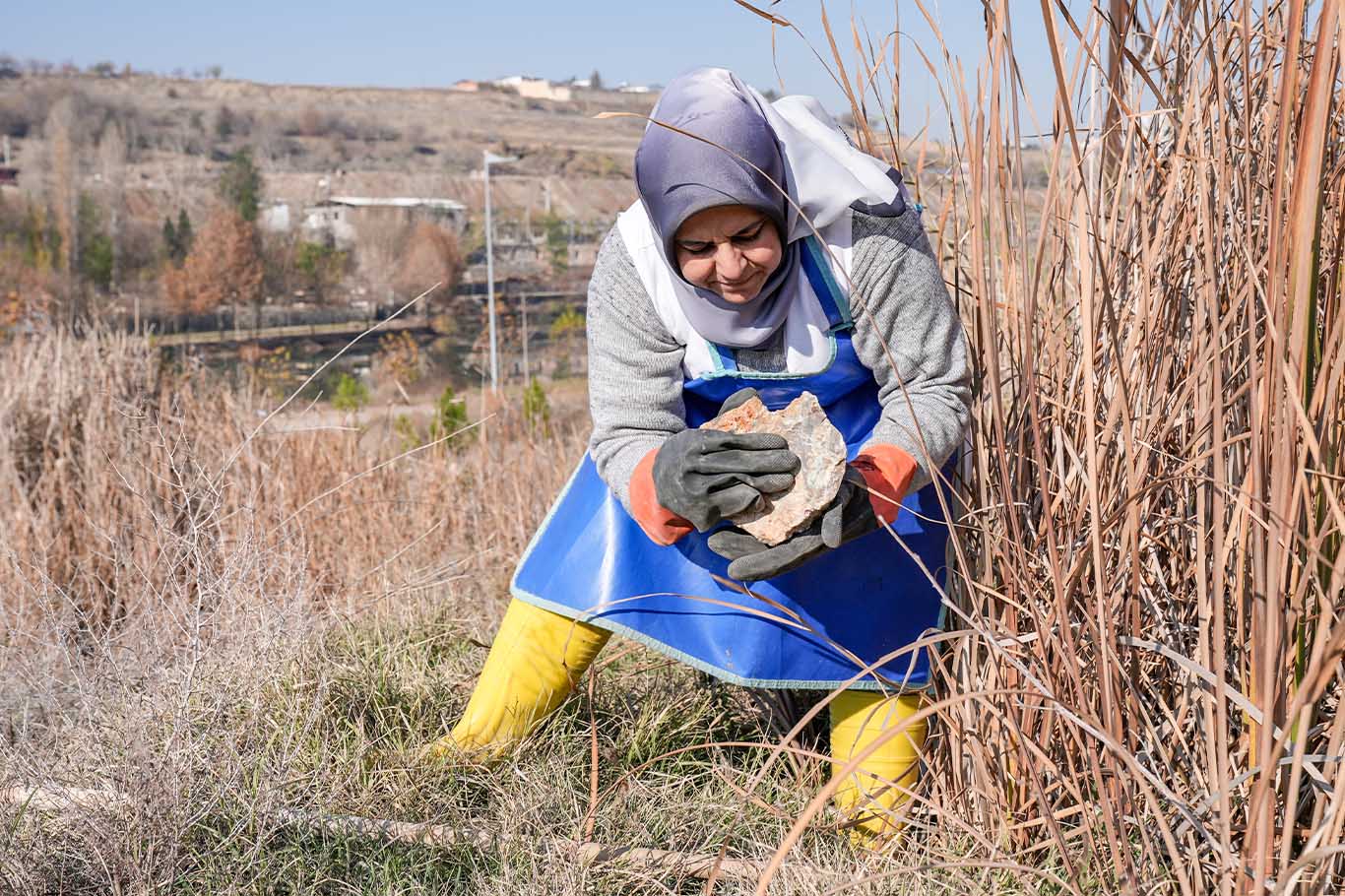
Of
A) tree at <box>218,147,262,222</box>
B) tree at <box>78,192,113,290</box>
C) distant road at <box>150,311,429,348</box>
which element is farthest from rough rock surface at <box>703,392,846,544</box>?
tree at <box>218,147,262,222</box>

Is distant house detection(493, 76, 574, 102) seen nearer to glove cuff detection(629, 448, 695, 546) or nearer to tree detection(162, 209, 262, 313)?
tree detection(162, 209, 262, 313)

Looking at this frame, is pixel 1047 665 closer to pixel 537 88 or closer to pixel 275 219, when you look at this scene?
pixel 275 219

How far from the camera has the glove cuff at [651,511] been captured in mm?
1702

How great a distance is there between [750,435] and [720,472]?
6cm

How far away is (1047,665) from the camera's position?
143cm

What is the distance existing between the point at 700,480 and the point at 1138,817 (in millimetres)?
680

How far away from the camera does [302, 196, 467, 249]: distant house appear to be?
36.6 meters

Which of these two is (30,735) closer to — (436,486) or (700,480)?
(700,480)

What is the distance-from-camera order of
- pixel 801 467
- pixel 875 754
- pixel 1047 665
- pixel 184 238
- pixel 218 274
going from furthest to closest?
pixel 184 238, pixel 218 274, pixel 875 754, pixel 801 467, pixel 1047 665

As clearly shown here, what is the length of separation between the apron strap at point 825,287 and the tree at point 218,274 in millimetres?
30274

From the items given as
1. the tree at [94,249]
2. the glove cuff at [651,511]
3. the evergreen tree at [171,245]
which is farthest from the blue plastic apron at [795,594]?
the evergreen tree at [171,245]

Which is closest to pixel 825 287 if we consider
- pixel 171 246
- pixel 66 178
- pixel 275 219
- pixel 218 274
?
pixel 218 274

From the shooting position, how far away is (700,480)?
5.08 feet

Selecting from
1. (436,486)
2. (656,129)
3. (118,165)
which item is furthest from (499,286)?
(656,129)
